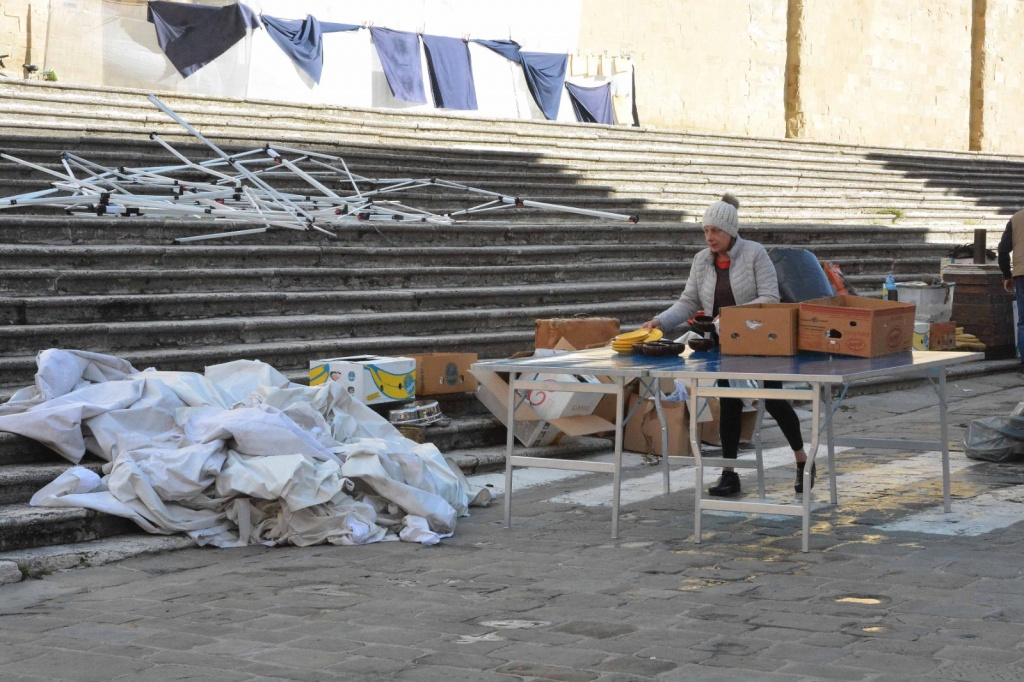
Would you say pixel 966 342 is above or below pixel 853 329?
below

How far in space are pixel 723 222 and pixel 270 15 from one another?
12.4 m

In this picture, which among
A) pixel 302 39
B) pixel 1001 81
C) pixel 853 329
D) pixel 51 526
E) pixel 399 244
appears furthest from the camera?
pixel 1001 81

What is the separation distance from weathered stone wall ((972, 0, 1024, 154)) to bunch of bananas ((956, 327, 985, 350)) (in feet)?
63.3

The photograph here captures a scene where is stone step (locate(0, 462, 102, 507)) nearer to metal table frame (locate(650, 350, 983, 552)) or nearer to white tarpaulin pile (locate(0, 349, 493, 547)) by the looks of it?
white tarpaulin pile (locate(0, 349, 493, 547))

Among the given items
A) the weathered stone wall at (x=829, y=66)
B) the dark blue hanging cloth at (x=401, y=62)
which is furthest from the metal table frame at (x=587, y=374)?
the weathered stone wall at (x=829, y=66)

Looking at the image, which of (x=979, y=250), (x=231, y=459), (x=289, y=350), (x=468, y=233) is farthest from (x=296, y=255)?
(x=979, y=250)

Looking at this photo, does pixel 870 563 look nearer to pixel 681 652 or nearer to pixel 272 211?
pixel 681 652

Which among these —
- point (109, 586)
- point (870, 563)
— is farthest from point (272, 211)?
point (870, 563)

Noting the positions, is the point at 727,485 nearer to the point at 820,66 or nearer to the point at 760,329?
the point at 760,329

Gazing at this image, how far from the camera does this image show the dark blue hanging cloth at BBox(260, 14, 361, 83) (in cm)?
1723

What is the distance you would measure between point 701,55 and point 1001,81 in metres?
10.0

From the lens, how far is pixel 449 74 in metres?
19.2

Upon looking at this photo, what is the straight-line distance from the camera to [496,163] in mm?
14242

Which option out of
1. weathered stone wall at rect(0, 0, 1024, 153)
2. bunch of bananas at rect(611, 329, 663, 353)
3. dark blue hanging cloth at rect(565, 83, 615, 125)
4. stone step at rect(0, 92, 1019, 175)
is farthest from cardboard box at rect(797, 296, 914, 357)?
weathered stone wall at rect(0, 0, 1024, 153)
